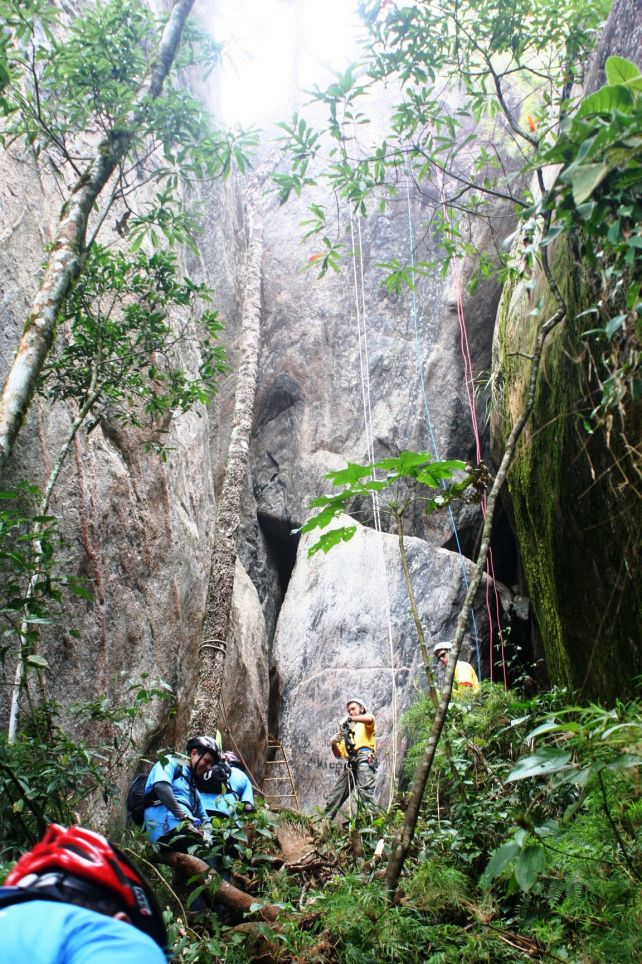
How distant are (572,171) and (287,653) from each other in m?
8.46

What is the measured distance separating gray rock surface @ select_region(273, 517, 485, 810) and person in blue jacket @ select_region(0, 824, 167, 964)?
697cm

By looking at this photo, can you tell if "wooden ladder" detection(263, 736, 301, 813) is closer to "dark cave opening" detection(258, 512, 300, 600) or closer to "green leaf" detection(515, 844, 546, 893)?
"dark cave opening" detection(258, 512, 300, 600)

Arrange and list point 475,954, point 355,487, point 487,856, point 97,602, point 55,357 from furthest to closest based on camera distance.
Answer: point 97,602
point 55,357
point 487,856
point 355,487
point 475,954

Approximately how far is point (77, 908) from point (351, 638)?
817 cm

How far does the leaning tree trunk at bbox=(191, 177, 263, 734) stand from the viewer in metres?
6.51

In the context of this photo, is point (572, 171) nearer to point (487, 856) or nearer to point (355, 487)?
point (355, 487)

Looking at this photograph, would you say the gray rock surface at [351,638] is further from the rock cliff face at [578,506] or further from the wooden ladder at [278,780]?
the rock cliff face at [578,506]

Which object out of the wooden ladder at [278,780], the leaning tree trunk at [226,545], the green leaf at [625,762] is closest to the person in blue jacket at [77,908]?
the green leaf at [625,762]

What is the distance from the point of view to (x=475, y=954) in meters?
2.34

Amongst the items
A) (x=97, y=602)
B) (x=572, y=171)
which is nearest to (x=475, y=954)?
(x=572, y=171)

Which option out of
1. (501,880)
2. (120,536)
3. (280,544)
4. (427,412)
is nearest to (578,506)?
(501,880)

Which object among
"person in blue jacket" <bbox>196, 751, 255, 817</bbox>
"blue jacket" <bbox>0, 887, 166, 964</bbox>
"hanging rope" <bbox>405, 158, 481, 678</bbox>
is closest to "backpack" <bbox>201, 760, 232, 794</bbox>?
"person in blue jacket" <bbox>196, 751, 255, 817</bbox>

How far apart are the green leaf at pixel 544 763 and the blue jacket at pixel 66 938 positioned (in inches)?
32.4

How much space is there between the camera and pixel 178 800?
12.3 feet
